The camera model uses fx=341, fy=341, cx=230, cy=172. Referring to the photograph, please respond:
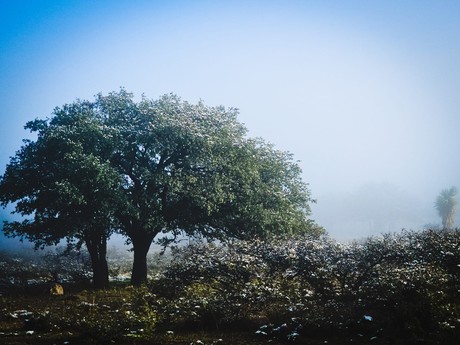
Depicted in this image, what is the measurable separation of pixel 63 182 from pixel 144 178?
4840 mm

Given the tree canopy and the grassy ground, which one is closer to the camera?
the grassy ground

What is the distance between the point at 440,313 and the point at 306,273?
5.14m

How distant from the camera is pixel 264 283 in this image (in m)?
12.8

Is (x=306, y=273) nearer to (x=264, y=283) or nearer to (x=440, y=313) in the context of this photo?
(x=264, y=283)

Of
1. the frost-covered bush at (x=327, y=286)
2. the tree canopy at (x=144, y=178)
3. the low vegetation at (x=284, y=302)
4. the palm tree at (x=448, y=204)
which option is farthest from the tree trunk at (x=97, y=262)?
the palm tree at (x=448, y=204)

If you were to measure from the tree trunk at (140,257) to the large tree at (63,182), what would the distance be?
2.01 meters

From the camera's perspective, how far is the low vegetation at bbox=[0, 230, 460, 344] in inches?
374

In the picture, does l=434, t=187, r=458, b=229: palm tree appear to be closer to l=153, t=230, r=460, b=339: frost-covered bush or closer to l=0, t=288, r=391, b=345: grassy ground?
l=153, t=230, r=460, b=339: frost-covered bush

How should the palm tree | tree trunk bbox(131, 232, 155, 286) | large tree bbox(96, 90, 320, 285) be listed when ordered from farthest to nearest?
the palm tree
tree trunk bbox(131, 232, 155, 286)
large tree bbox(96, 90, 320, 285)

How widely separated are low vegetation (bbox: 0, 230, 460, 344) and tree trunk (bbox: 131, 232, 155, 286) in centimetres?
589

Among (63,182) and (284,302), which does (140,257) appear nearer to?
(63,182)

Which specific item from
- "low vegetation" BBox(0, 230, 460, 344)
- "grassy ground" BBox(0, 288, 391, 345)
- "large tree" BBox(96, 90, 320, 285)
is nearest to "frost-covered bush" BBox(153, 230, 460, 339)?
"low vegetation" BBox(0, 230, 460, 344)

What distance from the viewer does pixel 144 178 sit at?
69.7ft

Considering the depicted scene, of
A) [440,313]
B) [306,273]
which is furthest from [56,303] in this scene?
[440,313]
